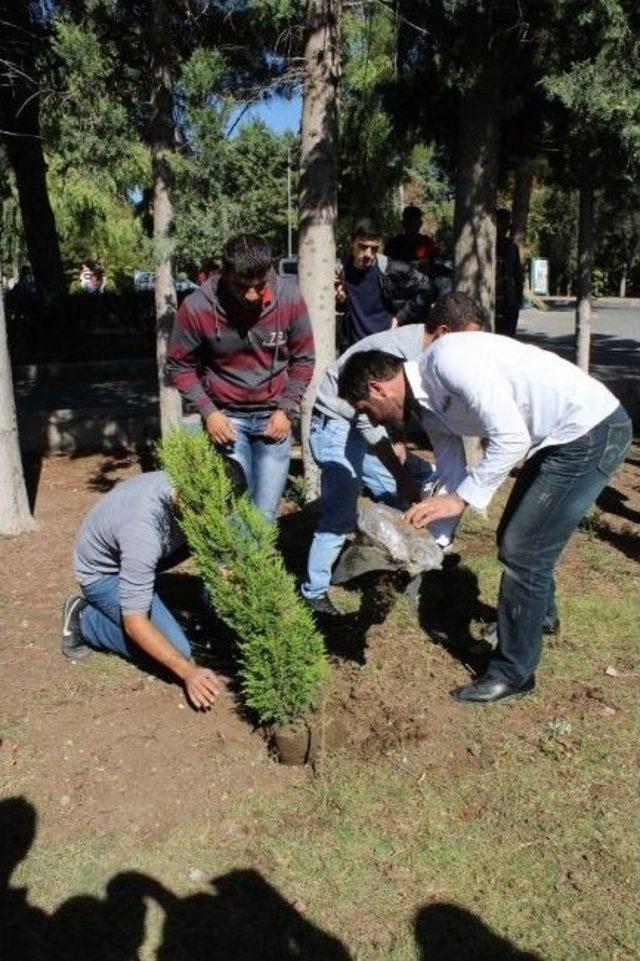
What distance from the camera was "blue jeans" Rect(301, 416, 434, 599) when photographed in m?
4.16

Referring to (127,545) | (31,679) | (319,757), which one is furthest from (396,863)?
(31,679)

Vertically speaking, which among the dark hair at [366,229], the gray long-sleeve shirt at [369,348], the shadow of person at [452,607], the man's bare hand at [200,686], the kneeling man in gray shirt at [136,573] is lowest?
the shadow of person at [452,607]

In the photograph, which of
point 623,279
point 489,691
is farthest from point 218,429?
point 623,279

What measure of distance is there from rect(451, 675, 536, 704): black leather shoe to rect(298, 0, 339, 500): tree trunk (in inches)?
88.5

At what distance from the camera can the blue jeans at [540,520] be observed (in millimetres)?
3221

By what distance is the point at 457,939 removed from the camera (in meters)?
2.44

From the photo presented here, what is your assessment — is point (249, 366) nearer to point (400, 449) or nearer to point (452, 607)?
point (400, 449)

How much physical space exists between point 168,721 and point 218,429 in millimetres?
1212

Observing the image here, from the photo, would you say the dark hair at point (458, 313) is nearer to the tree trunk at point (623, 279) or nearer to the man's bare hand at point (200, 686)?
the man's bare hand at point (200, 686)

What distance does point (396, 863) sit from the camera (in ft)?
8.85

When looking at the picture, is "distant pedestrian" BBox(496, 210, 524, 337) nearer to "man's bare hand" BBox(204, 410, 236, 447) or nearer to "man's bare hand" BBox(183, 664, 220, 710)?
"man's bare hand" BBox(204, 410, 236, 447)

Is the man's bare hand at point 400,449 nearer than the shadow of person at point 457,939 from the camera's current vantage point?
No

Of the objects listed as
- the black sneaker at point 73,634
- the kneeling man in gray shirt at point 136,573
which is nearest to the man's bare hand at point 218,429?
the kneeling man in gray shirt at point 136,573

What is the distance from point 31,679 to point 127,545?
895mm
